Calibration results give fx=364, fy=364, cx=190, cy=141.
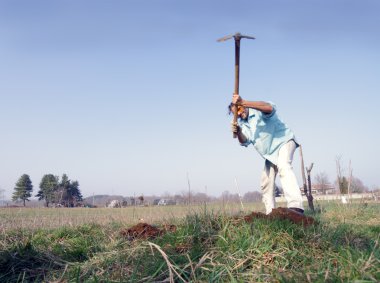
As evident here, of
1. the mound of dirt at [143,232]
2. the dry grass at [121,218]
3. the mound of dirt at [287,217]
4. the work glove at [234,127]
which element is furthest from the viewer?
the work glove at [234,127]

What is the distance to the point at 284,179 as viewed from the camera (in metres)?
5.68

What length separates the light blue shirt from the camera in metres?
6.00

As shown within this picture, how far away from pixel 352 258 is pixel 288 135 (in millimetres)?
3575

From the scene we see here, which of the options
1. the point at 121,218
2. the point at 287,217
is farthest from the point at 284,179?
the point at 121,218

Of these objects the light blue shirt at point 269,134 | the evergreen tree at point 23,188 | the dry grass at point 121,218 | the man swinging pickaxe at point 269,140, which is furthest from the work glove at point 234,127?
the evergreen tree at point 23,188

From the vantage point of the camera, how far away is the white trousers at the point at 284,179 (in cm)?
551

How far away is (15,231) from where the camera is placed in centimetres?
540

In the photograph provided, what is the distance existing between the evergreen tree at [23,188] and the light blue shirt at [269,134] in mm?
76051

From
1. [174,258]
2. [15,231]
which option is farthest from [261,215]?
[15,231]

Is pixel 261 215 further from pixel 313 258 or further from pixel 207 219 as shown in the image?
pixel 313 258

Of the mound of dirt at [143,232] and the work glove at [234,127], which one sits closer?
the mound of dirt at [143,232]

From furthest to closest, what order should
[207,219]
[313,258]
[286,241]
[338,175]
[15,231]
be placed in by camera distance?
1. [338,175]
2. [15,231]
3. [207,219]
4. [286,241]
5. [313,258]

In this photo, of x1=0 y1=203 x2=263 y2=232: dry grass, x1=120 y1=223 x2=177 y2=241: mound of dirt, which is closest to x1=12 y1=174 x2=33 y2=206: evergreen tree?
x1=0 y1=203 x2=263 y2=232: dry grass

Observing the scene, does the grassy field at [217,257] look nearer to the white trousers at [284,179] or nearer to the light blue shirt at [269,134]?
the white trousers at [284,179]
